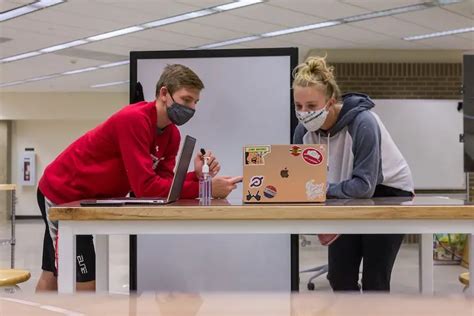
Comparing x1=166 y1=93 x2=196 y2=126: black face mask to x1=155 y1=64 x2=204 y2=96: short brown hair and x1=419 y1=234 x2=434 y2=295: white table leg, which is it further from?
x1=419 y1=234 x2=434 y2=295: white table leg

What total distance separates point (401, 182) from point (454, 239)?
4.52m

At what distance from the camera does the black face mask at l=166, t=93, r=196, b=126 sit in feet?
6.58

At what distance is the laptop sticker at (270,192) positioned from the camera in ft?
5.32

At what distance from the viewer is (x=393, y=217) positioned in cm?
148

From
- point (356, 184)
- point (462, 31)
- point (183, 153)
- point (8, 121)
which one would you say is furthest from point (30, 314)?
point (8, 121)

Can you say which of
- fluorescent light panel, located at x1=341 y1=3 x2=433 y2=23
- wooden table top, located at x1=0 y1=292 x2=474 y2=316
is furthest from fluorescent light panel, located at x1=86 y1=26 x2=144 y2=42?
wooden table top, located at x1=0 y1=292 x2=474 y2=316

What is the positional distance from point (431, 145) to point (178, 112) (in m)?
6.81

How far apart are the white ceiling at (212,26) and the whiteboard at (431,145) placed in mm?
1187

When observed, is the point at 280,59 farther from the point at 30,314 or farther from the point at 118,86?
the point at 118,86

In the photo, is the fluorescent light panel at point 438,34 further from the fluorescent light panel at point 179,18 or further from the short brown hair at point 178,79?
the short brown hair at point 178,79

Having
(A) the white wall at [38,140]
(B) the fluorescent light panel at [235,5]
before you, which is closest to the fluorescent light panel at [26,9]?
(B) the fluorescent light panel at [235,5]

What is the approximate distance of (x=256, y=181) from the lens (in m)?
1.64

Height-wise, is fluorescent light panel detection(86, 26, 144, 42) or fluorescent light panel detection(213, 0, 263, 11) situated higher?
fluorescent light panel detection(86, 26, 144, 42)

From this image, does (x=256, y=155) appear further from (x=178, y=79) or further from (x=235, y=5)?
(x=235, y=5)
